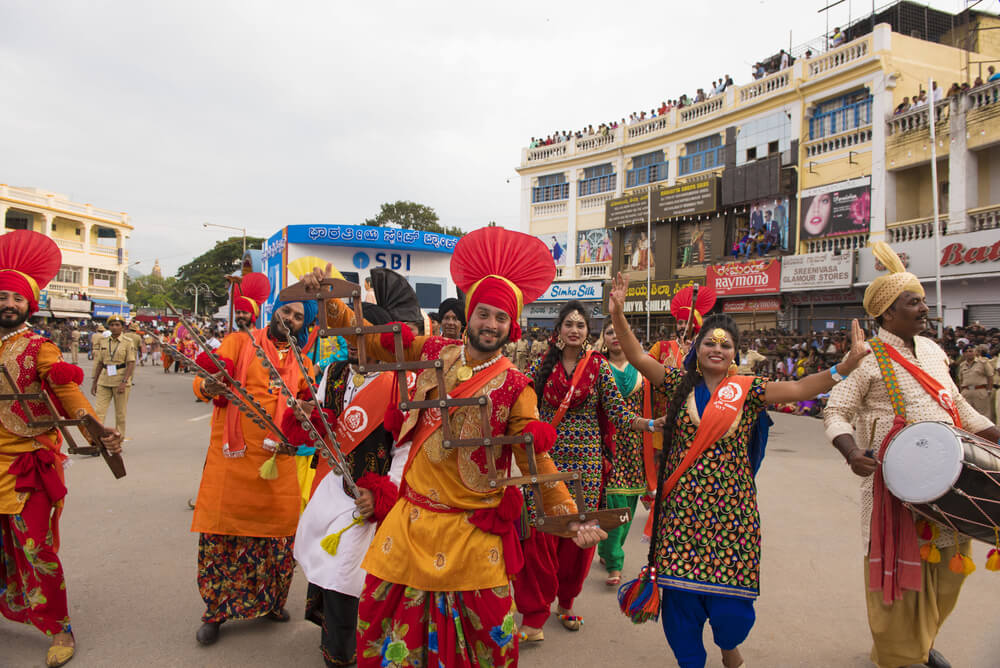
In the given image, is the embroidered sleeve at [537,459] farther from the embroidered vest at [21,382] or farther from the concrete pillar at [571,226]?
the concrete pillar at [571,226]

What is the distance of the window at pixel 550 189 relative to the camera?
30.6 metres

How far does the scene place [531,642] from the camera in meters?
3.79

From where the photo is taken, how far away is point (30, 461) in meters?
3.50

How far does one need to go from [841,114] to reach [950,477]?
810 inches

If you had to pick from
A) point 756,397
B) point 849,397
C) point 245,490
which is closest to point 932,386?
point 849,397

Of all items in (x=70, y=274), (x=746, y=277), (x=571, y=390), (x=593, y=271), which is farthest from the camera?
(x=70, y=274)

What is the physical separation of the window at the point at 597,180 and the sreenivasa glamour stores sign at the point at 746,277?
7534mm

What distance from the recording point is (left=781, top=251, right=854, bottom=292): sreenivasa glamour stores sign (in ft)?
61.3

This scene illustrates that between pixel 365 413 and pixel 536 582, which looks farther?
pixel 536 582

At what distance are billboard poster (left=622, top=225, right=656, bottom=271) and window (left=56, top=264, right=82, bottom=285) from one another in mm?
44728

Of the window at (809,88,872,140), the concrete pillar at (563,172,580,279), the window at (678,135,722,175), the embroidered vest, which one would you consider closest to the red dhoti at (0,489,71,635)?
the embroidered vest

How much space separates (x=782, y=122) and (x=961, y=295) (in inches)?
337

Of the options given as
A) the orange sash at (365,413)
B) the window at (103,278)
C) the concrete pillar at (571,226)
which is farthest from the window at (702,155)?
the window at (103,278)

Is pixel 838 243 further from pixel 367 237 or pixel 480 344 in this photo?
pixel 480 344
